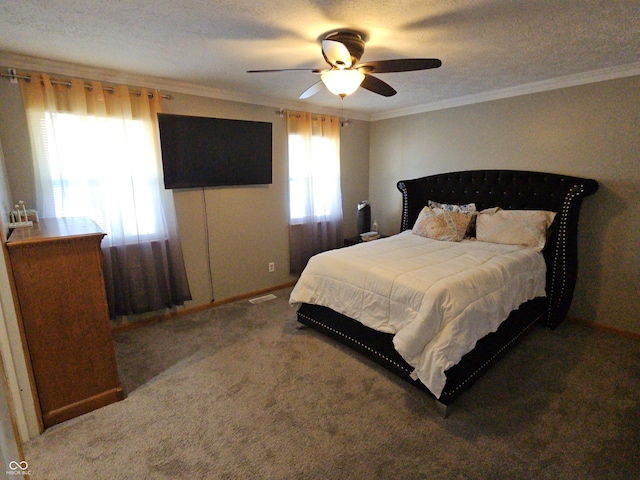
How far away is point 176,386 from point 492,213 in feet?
11.0

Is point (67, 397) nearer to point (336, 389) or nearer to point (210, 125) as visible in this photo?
point (336, 389)

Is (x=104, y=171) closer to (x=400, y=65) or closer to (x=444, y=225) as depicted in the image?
(x=400, y=65)

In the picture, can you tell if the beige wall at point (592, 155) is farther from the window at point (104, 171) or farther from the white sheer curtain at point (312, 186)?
the window at point (104, 171)

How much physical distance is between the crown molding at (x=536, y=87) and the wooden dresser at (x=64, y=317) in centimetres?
383

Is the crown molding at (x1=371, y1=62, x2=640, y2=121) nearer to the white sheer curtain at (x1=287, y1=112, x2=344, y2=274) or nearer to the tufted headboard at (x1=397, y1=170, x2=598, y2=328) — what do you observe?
the tufted headboard at (x1=397, y1=170, x2=598, y2=328)

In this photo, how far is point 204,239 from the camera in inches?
143

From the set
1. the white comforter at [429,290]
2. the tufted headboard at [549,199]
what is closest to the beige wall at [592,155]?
the tufted headboard at [549,199]

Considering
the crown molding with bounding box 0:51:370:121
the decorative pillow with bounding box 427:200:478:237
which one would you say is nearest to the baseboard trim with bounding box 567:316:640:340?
the decorative pillow with bounding box 427:200:478:237

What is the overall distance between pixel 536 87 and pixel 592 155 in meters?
0.84

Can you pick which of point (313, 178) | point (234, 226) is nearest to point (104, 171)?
point (234, 226)

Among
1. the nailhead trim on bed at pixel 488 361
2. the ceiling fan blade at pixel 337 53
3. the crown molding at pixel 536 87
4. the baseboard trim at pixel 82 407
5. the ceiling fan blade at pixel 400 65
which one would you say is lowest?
the baseboard trim at pixel 82 407

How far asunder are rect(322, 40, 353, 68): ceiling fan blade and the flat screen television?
1849 mm

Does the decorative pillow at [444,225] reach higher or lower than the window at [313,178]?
lower

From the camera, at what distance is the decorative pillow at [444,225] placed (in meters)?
3.51
